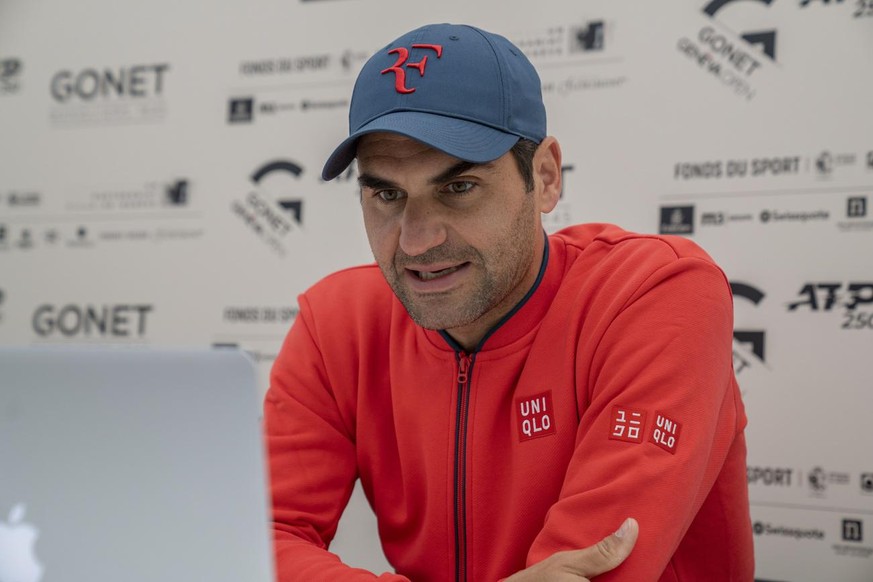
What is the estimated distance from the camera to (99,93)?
2.59 metres

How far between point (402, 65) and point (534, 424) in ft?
1.68

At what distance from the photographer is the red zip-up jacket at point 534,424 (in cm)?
103

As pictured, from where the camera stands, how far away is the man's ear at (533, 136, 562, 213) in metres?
1.31

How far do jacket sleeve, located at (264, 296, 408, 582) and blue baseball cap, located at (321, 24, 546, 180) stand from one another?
0.34 metres

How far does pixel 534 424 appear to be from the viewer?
120 centimetres

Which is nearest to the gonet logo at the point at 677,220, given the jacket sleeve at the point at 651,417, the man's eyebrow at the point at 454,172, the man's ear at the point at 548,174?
the man's ear at the point at 548,174

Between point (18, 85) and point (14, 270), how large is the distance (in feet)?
1.83

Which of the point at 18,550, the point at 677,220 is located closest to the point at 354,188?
the point at 677,220

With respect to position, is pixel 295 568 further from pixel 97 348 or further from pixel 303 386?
pixel 97 348

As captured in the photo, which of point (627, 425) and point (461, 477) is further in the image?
point (461, 477)

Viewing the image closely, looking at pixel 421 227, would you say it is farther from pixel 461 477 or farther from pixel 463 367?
pixel 461 477

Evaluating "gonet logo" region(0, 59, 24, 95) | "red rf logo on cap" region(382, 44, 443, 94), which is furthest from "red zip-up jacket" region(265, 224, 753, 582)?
"gonet logo" region(0, 59, 24, 95)

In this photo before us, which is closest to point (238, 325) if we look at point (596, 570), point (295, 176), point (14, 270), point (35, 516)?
point (295, 176)

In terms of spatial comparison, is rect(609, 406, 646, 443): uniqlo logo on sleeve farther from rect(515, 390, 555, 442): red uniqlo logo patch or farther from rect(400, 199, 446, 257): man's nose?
rect(400, 199, 446, 257): man's nose
